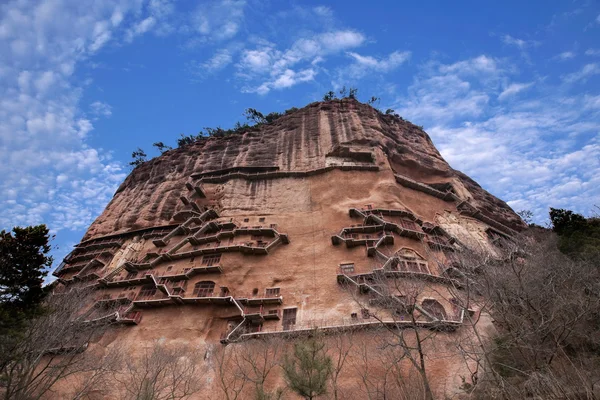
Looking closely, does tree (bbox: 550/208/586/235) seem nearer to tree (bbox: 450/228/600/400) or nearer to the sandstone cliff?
tree (bbox: 450/228/600/400)

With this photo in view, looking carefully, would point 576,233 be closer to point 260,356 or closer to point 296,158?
point 260,356

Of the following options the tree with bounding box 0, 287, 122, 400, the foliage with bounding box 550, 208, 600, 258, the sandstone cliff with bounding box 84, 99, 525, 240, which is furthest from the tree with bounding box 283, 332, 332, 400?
the sandstone cliff with bounding box 84, 99, 525, 240

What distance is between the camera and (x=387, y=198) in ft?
110

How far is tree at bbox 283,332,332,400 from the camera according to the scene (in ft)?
50.3

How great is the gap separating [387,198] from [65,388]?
84.7 feet

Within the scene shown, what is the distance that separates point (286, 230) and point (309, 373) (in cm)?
1731

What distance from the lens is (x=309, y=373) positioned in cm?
1552

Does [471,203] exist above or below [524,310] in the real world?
above

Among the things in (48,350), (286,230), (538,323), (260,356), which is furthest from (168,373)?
(538,323)

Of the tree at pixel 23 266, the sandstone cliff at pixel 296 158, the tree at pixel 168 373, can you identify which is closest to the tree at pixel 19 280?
the tree at pixel 23 266

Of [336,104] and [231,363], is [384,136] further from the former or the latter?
[231,363]

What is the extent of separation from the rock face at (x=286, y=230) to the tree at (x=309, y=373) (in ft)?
18.8

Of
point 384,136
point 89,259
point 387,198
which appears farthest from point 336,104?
point 89,259

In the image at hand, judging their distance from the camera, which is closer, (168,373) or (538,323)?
(538,323)
